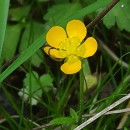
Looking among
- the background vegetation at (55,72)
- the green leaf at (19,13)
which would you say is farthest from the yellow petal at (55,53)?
the green leaf at (19,13)

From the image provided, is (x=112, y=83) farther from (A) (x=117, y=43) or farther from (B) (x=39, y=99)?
→ (B) (x=39, y=99)

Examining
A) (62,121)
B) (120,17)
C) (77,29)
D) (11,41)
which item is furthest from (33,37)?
(62,121)

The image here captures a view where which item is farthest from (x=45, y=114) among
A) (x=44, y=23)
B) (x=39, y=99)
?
(x=44, y=23)

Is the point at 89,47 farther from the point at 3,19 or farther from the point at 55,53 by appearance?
the point at 3,19

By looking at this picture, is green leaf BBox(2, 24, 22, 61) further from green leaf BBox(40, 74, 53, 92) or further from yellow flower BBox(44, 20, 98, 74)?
yellow flower BBox(44, 20, 98, 74)

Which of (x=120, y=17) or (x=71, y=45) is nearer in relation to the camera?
(x=71, y=45)
